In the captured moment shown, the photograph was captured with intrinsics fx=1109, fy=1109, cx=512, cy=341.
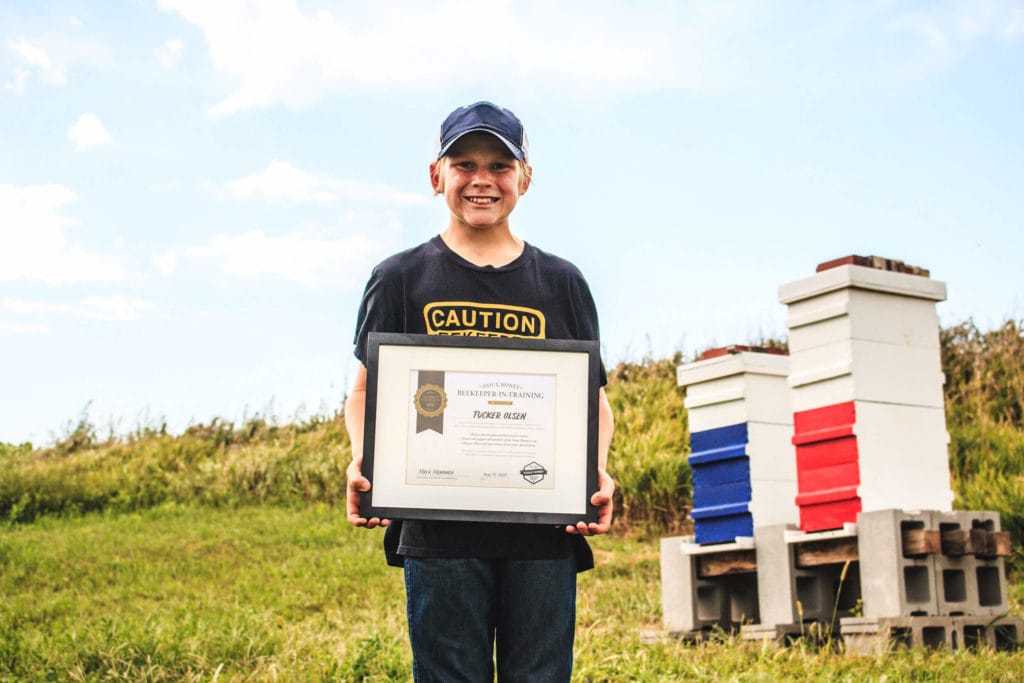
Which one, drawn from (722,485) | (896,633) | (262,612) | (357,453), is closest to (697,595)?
(722,485)

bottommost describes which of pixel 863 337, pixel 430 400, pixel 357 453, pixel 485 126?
pixel 357 453

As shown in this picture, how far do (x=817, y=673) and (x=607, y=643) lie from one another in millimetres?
1087

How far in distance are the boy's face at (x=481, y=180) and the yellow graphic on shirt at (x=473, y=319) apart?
0.66 ft

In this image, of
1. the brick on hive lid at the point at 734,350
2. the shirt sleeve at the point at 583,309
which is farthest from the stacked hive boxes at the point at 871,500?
the shirt sleeve at the point at 583,309

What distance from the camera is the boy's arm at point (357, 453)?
2.40 m

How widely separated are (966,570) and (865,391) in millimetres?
1010

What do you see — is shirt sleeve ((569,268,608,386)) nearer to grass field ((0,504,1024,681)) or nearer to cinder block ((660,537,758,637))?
grass field ((0,504,1024,681))

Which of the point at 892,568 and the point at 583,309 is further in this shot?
the point at 892,568

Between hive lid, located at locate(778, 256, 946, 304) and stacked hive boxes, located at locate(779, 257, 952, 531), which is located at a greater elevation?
hive lid, located at locate(778, 256, 946, 304)

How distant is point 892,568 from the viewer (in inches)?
200

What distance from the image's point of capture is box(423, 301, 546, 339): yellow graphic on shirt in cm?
260

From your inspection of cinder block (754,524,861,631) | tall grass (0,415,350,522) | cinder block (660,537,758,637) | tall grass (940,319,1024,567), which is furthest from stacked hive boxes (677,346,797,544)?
tall grass (0,415,350,522)

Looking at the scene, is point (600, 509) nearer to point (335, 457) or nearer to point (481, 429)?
point (481, 429)

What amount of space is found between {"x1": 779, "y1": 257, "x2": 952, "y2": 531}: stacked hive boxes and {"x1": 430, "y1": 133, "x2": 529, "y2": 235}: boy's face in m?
3.05
